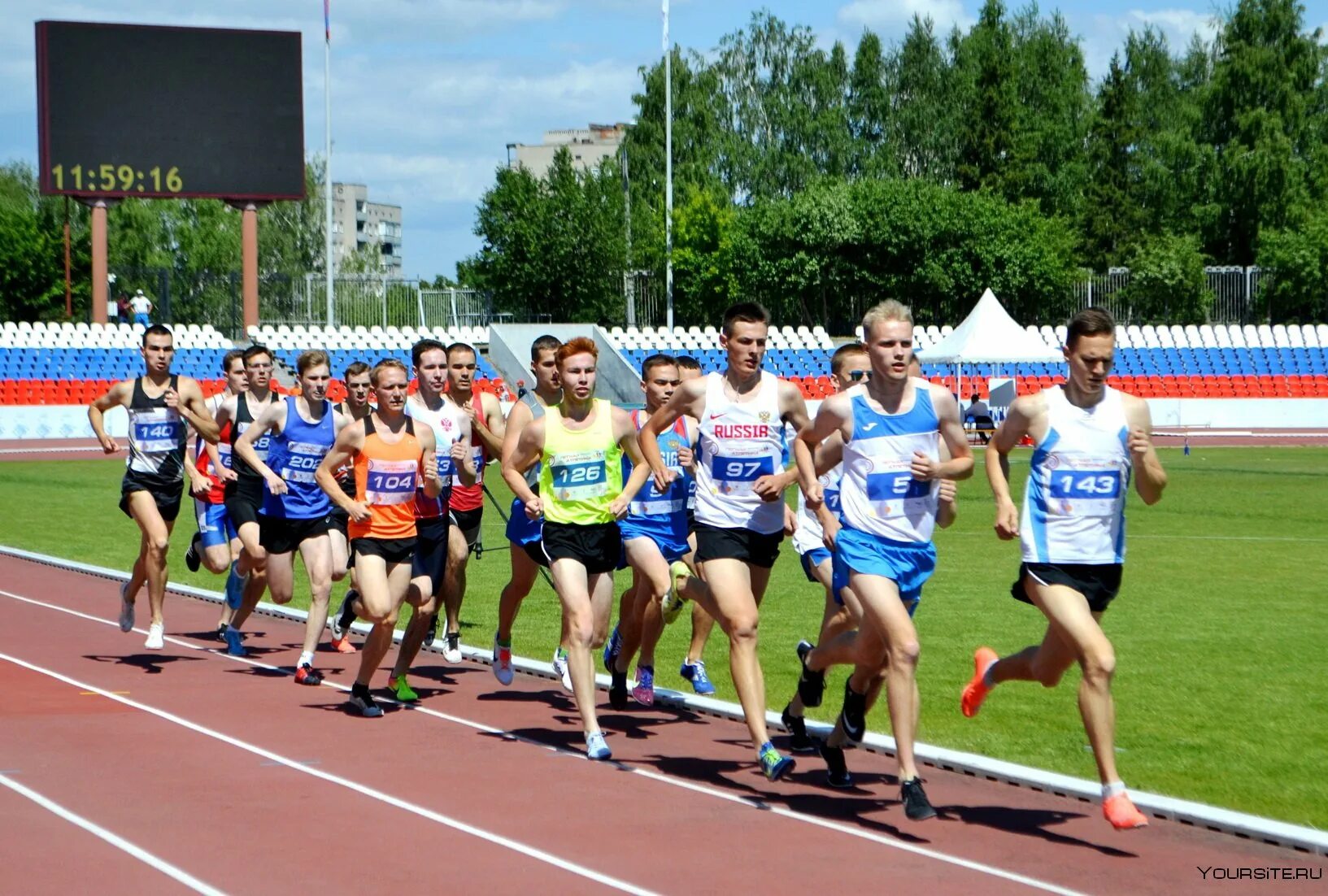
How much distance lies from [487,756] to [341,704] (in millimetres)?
1844

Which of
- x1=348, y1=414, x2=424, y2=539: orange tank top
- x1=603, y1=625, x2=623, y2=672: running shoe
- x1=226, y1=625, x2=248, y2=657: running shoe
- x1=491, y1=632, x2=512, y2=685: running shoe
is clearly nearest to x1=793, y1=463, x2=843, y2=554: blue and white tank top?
x1=603, y1=625, x2=623, y2=672: running shoe

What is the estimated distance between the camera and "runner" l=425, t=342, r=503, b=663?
1095 cm

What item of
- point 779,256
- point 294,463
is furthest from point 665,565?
point 779,256

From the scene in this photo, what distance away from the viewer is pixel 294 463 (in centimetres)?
1138

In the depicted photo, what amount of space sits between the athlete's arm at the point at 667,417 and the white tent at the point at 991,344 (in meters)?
29.7

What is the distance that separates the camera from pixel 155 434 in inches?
475

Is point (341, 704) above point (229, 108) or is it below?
below

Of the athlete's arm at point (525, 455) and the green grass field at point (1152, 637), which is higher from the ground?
the athlete's arm at point (525, 455)

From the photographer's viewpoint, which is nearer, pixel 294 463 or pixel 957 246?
pixel 294 463

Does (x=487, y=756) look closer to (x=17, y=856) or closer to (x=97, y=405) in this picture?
(x=17, y=856)

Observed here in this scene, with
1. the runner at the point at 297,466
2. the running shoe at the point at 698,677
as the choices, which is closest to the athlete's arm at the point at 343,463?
the runner at the point at 297,466

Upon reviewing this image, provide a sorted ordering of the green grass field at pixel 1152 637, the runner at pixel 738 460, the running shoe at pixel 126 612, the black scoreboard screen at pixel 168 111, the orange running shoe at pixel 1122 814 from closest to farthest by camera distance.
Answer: the orange running shoe at pixel 1122 814, the runner at pixel 738 460, the green grass field at pixel 1152 637, the running shoe at pixel 126 612, the black scoreboard screen at pixel 168 111

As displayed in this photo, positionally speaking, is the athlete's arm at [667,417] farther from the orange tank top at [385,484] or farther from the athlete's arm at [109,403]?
the athlete's arm at [109,403]

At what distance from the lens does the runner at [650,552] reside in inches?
370
